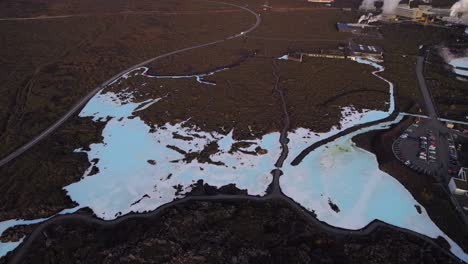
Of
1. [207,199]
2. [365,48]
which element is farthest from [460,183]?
[365,48]

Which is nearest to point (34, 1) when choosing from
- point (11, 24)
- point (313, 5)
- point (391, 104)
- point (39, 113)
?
point (11, 24)

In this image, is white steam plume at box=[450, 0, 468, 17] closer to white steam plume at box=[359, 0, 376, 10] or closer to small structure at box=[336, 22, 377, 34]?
white steam plume at box=[359, 0, 376, 10]

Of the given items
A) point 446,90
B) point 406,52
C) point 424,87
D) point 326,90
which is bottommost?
point 326,90

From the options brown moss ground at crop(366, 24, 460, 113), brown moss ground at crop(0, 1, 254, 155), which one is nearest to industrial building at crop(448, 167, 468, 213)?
brown moss ground at crop(366, 24, 460, 113)

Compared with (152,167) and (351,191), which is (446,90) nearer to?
(351,191)

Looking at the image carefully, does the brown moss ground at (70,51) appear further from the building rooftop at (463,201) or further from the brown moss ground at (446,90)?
the building rooftop at (463,201)
